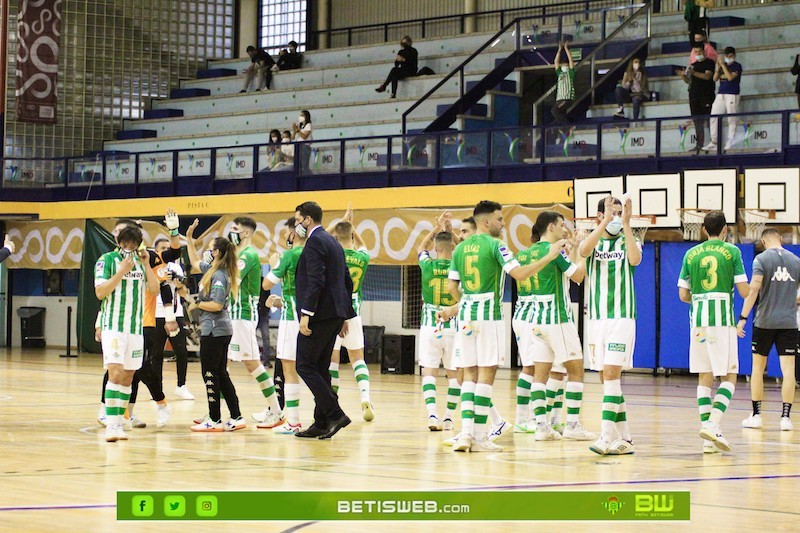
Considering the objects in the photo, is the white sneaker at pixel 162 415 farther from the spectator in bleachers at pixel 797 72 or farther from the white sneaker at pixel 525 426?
the spectator in bleachers at pixel 797 72

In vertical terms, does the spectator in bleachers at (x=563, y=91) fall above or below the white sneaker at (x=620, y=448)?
above

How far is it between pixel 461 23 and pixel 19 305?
538 inches

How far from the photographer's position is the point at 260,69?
3394cm

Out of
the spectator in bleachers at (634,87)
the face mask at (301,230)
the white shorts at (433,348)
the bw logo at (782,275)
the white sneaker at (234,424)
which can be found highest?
the spectator in bleachers at (634,87)

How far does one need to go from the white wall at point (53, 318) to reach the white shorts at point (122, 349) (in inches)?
805

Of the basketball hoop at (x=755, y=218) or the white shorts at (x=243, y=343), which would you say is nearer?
the white shorts at (x=243, y=343)

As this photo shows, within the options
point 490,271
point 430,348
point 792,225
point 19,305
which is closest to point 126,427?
point 430,348

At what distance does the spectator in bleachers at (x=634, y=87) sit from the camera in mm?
25016

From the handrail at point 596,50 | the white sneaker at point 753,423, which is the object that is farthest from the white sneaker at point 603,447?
the handrail at point 596,50

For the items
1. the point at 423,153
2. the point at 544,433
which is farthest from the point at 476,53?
the point at 544,433

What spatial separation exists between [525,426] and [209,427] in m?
3.14

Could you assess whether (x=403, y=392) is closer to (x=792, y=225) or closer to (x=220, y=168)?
(x=792, y=225)

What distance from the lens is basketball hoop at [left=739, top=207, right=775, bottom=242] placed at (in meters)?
19.8

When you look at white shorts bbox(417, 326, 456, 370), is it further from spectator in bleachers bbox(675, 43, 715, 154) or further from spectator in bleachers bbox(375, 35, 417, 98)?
spectator in bleachers bbox(375, 35, 417, 98)
